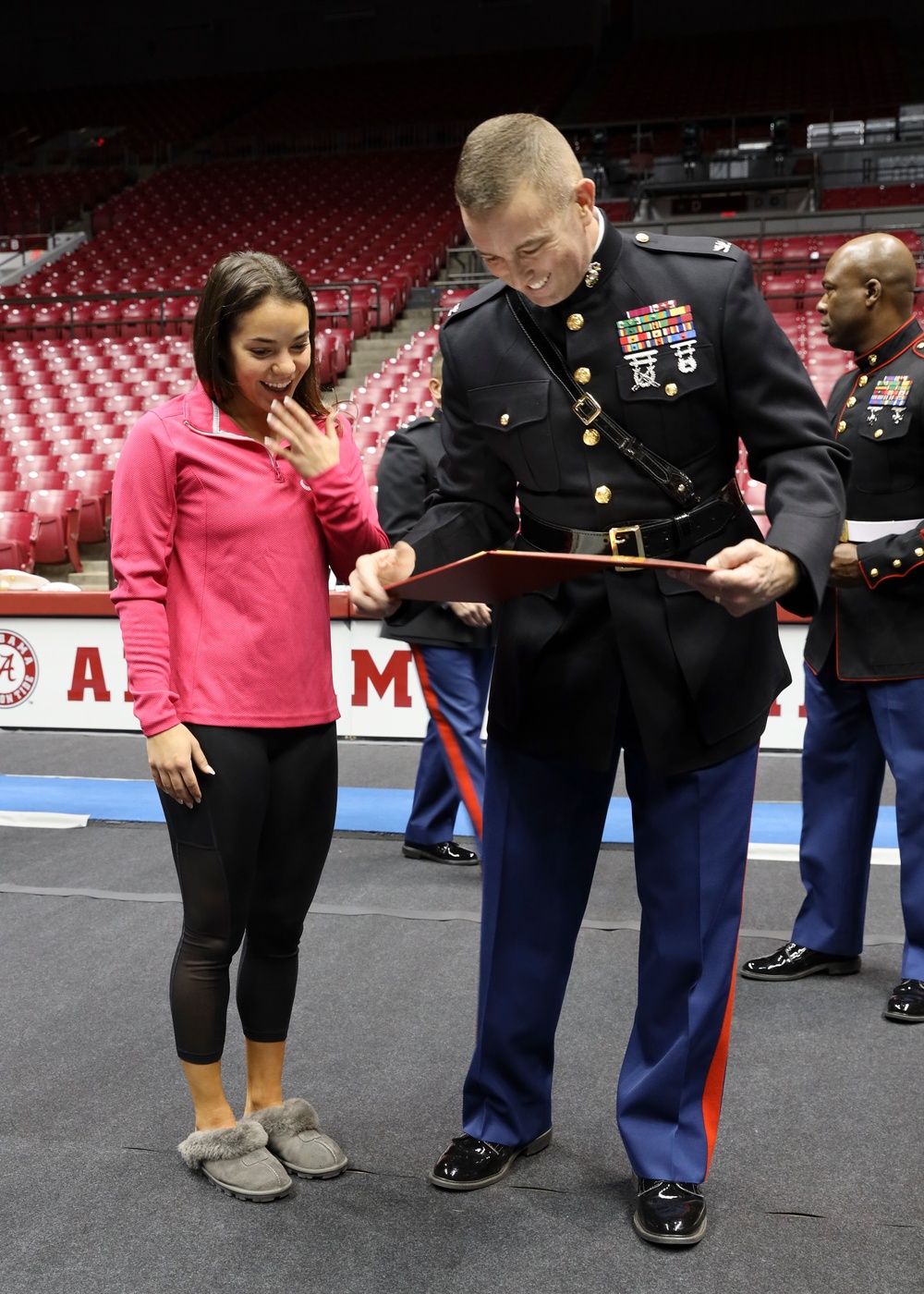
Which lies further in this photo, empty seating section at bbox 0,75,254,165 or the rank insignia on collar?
empty seating section at bbox 0,75,254,165

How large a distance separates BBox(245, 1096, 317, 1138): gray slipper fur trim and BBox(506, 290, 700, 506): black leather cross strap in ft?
4.27

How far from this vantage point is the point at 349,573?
2.06m

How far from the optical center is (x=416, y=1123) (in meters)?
2.33

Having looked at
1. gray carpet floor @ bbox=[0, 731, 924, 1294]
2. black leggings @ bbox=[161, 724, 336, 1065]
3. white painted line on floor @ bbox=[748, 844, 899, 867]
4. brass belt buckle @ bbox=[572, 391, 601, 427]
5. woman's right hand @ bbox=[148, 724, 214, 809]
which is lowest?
gray carpet floor @ bbox=[0, 731, 924, 1294]

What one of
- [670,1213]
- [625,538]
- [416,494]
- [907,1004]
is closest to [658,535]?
[625,538]

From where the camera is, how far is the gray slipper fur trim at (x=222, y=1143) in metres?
2.09

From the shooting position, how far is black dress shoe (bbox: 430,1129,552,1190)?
209 cm

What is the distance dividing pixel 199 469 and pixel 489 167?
673 millimetres

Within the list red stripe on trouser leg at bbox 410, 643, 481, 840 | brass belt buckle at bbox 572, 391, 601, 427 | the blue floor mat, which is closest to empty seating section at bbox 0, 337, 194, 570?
the blue floor mat

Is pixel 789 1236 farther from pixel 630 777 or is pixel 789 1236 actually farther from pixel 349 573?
pixel 349 573

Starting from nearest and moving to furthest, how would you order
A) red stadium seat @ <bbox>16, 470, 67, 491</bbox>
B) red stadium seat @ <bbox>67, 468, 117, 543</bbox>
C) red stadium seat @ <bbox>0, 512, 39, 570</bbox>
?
red stadium seat @ <bbox>0, 512, 39, 570</bbox> → red stadium seat @ <bbox>67, 468, 117, 543</bbox> → red stadium seat @ <bbox>16, 470, 67, 491</bbox>

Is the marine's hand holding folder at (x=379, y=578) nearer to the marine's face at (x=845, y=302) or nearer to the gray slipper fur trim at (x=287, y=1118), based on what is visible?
the gray slipper fur trim at (x=287, y=1118)

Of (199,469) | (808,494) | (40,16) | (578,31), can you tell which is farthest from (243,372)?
(40,16)

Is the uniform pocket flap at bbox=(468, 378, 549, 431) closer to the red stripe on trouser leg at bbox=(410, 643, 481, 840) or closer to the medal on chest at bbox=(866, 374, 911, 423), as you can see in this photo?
the medal on chest at bbox=(866, 374, 911, 423)
